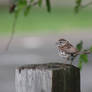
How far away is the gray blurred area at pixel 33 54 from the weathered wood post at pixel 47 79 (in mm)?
4946

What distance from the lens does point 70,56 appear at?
6129 millimetres

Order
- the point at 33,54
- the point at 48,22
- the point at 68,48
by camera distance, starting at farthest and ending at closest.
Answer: the point at 48,22 → the point at 33,54 → the point at 68,48

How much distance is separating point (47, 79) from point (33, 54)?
30.0 ft

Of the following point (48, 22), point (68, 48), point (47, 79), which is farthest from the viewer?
point (48, 22)

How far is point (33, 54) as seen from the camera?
14.0 m

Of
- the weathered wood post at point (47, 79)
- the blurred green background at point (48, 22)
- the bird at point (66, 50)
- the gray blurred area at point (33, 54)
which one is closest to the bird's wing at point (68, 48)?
the bird at point (66, 50)

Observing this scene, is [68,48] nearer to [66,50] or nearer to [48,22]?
[66,50]

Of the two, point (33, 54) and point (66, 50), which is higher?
point (33, 54)

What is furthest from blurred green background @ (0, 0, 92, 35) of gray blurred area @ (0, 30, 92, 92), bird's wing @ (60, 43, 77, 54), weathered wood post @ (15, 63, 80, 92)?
weathered wood post @ (15, 63, 80, 92)

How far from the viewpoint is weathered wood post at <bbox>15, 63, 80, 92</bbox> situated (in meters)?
4.81

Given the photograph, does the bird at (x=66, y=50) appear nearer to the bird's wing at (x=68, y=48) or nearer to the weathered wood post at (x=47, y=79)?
the bird's wing at (x=68, y=48)

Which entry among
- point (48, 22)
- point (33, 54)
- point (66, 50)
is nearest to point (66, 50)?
point (66, 50)

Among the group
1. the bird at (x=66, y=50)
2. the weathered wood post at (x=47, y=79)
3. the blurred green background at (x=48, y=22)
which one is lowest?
the weathered wood post at (x=47, y=79)

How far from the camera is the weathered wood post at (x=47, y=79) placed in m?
4.81
